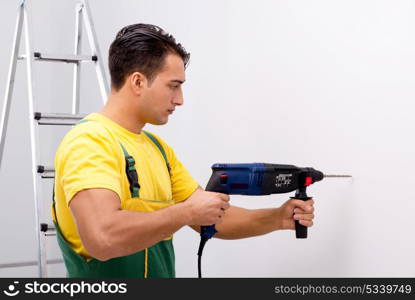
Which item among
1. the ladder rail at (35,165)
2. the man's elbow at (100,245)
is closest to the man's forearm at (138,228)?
the man's elbow at (100,245)

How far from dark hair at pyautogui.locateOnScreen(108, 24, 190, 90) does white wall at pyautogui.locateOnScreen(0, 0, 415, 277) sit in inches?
18.2

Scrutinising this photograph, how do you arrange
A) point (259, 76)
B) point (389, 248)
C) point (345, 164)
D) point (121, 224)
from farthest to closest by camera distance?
point (259, 76) < point (345, 164) < point (389, 248) < point (121, 224)

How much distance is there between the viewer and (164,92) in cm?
165

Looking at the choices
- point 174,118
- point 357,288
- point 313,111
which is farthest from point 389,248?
point 174,118

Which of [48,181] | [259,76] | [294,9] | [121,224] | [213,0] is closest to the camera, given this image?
[121,224]

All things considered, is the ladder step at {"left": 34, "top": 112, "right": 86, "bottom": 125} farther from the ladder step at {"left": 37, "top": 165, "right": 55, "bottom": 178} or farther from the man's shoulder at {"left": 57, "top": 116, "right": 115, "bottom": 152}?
the man's shoulder at {"left": 57, "top": 116, "right": 115, "bottom": 152}

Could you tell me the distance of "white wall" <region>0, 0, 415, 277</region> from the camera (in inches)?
63.7

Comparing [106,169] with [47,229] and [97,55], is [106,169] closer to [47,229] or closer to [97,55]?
[47,229]

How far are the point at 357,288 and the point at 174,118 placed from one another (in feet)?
3.83

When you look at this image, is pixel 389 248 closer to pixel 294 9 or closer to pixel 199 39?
pixel 294 9

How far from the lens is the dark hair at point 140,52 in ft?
5.37

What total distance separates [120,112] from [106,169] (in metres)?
0.26

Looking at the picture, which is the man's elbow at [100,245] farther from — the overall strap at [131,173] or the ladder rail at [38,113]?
the ladder rail at [38,113]

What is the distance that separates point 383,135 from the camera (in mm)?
1641
